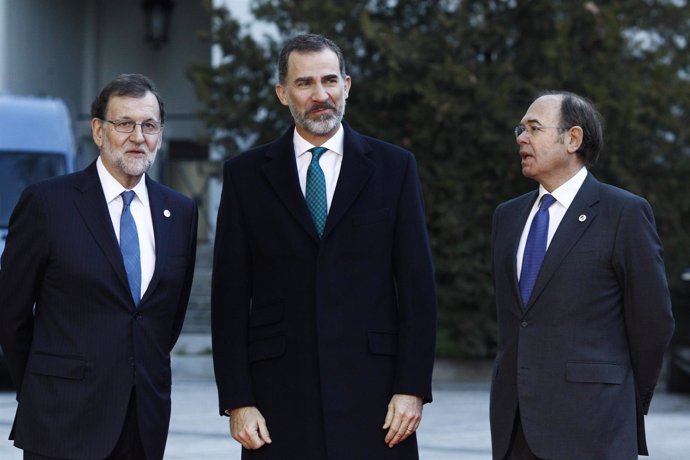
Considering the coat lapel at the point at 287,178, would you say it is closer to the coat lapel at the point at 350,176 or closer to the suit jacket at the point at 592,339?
the coat lapel at the point at 350,176

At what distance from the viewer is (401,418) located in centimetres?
450

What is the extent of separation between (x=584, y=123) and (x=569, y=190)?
0.85 ft

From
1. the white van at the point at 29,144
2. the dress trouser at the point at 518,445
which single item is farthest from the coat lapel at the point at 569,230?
the white van at the point at 29,144

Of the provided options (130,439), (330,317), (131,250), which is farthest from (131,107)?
(130,439)

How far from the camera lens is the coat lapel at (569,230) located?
189 inches

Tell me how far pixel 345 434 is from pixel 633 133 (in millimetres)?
10292

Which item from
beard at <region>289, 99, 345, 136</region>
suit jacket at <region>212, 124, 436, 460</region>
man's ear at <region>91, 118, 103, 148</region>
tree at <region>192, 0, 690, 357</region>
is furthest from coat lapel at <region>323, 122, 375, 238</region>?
tree at <region>192, 0, 690, 357</region>

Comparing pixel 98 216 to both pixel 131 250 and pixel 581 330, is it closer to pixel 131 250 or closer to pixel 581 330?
pixel 131 250

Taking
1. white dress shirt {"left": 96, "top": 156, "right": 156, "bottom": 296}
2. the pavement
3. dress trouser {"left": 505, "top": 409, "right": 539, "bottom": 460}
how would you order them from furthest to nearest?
1. the pavement
2. dress trouser {"left": 505, "top": 409, "right": 539, "bottom": 460}
3. white dress shirt {"left": 96, "top": 156, "right": 156, "bottom": 296}

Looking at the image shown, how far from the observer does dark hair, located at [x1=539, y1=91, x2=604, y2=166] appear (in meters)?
4.98

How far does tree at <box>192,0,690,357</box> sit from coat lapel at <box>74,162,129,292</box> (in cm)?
936

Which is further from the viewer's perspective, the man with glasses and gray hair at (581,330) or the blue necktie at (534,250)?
the blue necktie at (534,250)

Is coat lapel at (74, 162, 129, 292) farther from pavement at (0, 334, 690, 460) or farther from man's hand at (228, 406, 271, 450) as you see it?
pavement at (0, 334, 690, 460)

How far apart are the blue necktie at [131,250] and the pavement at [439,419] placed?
3.57m
